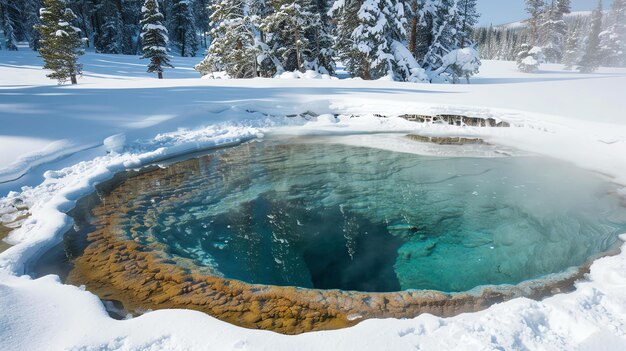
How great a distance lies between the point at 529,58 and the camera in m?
37.2

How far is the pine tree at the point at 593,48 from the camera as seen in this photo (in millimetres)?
43125

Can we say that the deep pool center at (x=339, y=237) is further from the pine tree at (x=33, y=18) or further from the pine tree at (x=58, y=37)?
the pine tree at (x=33, y=18)

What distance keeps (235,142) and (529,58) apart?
123 feet

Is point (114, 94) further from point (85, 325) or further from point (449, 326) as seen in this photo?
point (449, 326)

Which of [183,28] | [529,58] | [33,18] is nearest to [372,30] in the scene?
[529,58]

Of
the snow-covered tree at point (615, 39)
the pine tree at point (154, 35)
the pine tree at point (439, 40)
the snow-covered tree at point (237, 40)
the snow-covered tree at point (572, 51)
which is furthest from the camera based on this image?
the snow-covered tree at point (572, 51)

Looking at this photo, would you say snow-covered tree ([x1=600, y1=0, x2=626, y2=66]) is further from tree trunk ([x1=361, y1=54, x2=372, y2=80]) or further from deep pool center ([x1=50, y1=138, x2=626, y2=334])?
deep pool center ([x1=50, y1=138, x2=626, y2=334])

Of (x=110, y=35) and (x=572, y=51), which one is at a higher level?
(x=110, y=35)

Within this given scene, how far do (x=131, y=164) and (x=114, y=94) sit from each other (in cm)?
730

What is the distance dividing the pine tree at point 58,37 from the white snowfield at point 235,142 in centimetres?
427

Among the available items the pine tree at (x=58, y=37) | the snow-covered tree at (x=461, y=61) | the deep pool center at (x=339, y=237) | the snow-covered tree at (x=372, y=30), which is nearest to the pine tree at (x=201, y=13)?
the pine tree at (x=58, y=37)

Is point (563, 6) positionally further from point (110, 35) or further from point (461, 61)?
point (110, 35)

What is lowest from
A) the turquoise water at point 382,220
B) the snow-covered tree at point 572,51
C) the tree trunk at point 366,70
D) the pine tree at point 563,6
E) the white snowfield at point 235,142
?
the turquoise water at point 382,220

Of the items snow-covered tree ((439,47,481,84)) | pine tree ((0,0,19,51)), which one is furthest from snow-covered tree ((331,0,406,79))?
pine tree ((0,0,19,51))
